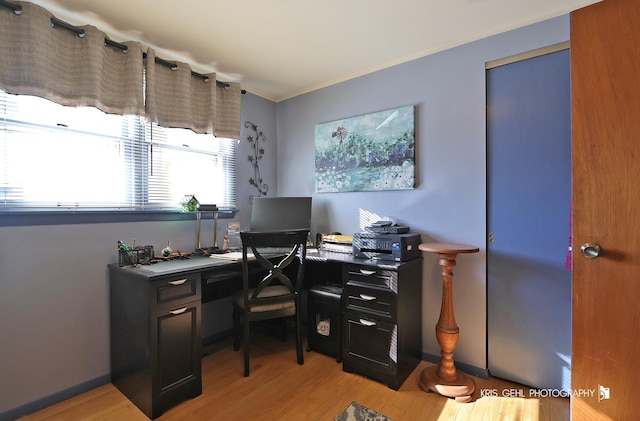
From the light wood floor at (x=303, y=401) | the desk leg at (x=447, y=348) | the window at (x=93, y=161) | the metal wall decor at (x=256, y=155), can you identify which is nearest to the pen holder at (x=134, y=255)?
the window at (x=93, y=161)

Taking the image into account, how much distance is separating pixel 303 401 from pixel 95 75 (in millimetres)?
2398

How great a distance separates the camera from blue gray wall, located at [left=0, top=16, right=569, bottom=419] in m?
1.70

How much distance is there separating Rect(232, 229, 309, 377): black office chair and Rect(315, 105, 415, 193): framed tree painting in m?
0.81

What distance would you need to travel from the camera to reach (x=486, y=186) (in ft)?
6.80

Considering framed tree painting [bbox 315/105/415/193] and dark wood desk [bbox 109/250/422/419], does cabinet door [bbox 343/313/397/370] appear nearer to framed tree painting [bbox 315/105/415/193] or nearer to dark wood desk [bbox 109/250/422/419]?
dark wood desk [bbox 109/250/422/419]

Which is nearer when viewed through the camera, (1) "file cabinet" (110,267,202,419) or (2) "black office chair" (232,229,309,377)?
(1) "file cabinet" (110,267,202,419)

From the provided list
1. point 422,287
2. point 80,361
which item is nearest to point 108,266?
point 80,361

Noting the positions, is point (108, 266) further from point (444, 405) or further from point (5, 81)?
point (444, 405)

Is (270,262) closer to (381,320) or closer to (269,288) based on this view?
(269,288)

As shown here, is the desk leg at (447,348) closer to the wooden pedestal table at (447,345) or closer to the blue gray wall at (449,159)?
the wooden pedestal table at (447,345)

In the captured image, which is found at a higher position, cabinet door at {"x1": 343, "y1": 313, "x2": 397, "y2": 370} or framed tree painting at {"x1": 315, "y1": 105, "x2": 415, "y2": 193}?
framed tree painting at {"x1": 315, "y1": 105, "x2": 415, "y2": 193}

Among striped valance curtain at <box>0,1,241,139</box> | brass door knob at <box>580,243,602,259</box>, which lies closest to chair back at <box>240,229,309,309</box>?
striped valance curtain at <box>0,1,241,139</box>

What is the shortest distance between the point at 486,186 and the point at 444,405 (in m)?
1.45

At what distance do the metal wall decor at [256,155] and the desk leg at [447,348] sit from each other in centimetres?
194
